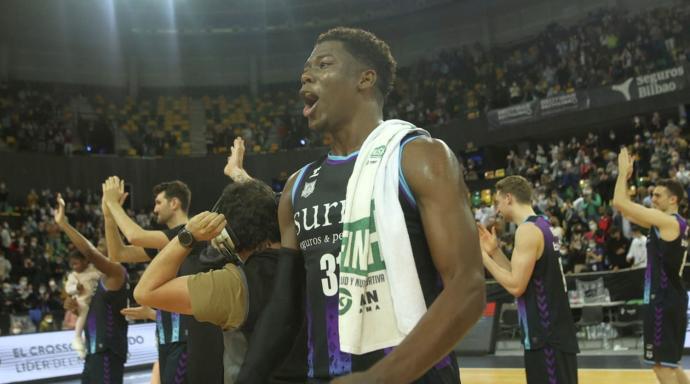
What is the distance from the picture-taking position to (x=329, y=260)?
2213mm

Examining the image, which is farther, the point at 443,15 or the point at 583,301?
the point at 443,15

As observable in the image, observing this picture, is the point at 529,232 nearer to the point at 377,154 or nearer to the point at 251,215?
the point at 251,215

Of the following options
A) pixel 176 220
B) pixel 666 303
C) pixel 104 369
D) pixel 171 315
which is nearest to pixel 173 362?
pixel 171 315

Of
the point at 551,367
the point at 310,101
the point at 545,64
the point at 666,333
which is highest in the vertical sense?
the point at 545,64

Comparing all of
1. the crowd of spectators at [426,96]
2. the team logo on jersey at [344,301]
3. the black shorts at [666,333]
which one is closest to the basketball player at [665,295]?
the black shorts at [666,333]

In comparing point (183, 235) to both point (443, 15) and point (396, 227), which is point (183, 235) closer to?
point (396, 227)

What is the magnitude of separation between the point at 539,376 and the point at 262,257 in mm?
2340

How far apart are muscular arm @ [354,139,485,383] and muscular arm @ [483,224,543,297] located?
2.67 meters

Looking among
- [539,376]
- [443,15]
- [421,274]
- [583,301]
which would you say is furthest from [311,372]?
[443,15]

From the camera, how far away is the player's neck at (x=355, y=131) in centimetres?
239

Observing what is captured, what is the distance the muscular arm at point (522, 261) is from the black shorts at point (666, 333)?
2.06m

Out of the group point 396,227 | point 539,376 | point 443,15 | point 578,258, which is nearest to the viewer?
point 396,227

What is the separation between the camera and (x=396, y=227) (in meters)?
2.03

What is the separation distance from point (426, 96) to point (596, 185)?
409 inches
